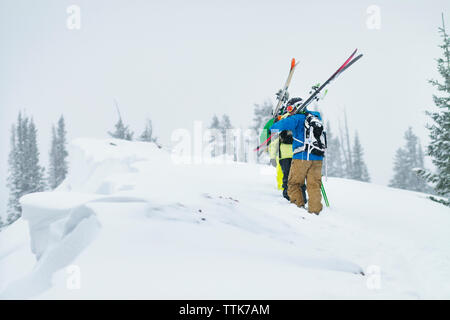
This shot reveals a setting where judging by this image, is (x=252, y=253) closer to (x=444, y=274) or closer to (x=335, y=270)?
(x=335, y=270)

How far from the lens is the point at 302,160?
17.6 ft

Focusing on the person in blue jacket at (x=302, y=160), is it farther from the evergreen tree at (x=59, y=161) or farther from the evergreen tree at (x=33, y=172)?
the evergreen tree at (x=59, y=161)

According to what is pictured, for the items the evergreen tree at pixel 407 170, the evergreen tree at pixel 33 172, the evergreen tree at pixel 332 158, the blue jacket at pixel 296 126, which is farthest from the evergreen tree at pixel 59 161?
the evergreen tree at pixel 407 170

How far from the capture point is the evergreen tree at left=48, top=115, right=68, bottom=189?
36250mm

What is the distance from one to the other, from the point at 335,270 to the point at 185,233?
163 centimetres

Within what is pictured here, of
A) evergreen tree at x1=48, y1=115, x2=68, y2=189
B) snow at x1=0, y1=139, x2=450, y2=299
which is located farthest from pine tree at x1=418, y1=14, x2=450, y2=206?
evergreen tree at x1=48, y1=115, x2=68, y2=189

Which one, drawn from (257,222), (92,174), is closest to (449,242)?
(257,222)

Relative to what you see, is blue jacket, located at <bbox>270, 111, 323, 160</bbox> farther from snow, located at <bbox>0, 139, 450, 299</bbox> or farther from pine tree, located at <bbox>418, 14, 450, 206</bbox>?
pine tree, located at <bbox>418, 14, 450, 206</bbox>

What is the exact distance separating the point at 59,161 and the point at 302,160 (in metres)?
40.2

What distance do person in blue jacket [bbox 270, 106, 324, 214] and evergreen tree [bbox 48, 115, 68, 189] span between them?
37.4m

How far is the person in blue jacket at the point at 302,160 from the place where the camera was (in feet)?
17.4

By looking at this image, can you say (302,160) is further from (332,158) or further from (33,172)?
(332,158)

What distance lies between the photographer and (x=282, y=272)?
2.37 metres

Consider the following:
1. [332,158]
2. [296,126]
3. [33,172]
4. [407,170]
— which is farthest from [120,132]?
[407,170]
